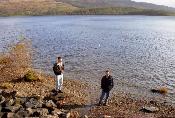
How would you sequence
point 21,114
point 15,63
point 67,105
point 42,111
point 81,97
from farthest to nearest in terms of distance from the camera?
point 15,63, point 81,97, point 67,105, point 42,111, point 21,114

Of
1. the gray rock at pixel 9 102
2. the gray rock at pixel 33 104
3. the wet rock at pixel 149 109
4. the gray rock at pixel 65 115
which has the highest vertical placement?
the gray rock at pixel 9 102

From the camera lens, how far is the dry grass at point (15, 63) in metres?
38.2

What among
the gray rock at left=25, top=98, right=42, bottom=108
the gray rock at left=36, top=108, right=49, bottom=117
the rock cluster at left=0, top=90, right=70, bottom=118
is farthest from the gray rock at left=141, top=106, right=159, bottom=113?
the gray rock at left=25, top=98, right=42, bottom=108

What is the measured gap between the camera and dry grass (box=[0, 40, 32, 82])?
38.2m

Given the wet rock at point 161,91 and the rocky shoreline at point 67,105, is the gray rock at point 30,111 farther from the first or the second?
the wet rock at point 161,91

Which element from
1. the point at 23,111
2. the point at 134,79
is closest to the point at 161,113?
the point at 23,111

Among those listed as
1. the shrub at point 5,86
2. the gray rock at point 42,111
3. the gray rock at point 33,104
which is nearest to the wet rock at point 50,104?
the gray rock at point 33,104

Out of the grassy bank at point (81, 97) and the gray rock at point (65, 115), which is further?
the grassy bank at point (81, 97)

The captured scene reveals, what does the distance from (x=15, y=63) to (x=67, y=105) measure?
66.2ft

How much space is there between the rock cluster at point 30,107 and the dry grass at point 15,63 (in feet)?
29.3

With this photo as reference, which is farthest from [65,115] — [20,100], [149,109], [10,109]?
[149,109]

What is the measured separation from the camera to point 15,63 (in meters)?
46.8

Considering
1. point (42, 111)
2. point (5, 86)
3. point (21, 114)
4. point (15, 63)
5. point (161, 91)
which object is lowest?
point (15, 63)

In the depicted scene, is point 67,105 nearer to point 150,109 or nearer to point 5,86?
point 150,109
